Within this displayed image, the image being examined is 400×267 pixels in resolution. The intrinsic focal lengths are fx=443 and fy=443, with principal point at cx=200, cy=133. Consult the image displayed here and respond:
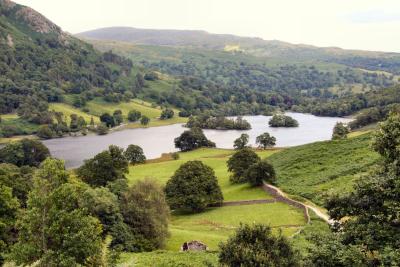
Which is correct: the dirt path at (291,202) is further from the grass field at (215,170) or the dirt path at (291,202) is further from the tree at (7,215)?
the tree at (7,215)

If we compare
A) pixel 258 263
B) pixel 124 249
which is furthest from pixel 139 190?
pixel 258 263

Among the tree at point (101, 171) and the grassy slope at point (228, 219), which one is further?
the tree at point (101, 171)

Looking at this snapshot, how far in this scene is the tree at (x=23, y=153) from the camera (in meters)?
127

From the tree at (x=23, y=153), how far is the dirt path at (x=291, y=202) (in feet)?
254

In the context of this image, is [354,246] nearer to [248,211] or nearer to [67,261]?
[67,261]

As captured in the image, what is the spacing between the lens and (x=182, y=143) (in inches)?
5955

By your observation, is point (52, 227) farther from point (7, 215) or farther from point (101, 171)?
point (101, 171)

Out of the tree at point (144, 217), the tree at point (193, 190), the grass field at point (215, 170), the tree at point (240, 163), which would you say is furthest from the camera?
the tree at point (240, 163)

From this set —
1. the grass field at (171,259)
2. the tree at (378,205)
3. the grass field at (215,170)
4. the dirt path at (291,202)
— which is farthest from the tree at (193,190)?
the tree at (378,205)

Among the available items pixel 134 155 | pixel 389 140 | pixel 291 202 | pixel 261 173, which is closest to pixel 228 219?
pixel 291 202

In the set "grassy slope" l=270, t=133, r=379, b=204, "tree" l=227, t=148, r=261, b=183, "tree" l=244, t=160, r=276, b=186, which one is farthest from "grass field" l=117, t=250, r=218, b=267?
"tree" l=227, t=148, r=261, b=183

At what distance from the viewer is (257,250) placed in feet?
89.2

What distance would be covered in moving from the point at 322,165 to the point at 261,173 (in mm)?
11715

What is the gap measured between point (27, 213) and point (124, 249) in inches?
745
